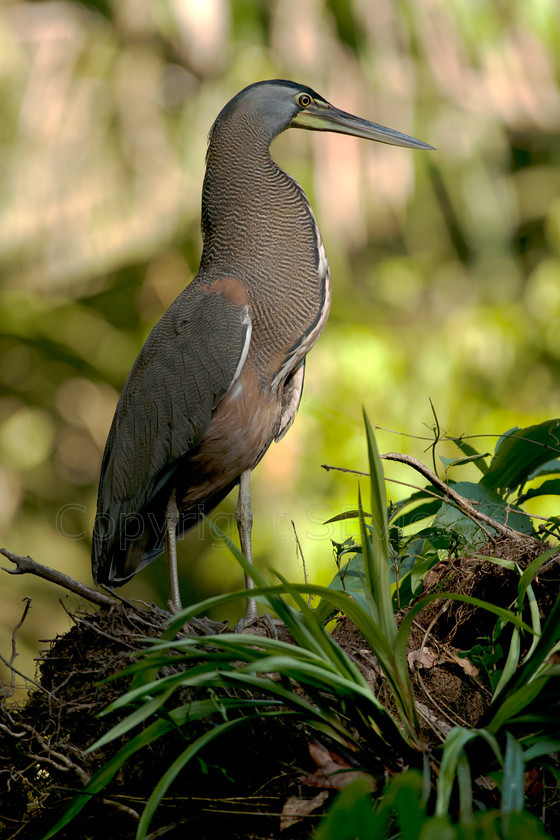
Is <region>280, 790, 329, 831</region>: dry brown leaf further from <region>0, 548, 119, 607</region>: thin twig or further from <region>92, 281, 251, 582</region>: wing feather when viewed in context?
<region>92, 281, 251, 582</region>: wing feather

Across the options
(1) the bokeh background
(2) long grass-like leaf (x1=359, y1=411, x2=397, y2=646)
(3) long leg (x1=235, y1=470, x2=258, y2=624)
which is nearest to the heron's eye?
(3) long leg (x1=235, y1=470, x2=258, y2=624)

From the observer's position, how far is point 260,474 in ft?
13.7

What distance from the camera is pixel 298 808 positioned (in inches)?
46.9

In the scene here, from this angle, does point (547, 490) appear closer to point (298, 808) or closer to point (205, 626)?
point (205, 626)

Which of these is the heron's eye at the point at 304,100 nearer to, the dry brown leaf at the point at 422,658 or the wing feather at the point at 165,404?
the wing feather at the point at 165,404

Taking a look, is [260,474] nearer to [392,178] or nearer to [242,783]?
[392,178]

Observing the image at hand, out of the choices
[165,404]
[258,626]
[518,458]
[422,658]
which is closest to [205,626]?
[258,626]

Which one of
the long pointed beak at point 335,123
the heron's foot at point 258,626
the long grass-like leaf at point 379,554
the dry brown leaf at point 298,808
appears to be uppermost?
the long pointed beak at point 335,123

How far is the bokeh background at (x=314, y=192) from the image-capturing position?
4.05 metres

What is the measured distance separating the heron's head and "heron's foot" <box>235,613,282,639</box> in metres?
1.32

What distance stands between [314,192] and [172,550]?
8.63 feet

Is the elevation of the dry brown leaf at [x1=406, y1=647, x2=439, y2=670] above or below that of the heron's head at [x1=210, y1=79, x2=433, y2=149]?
below

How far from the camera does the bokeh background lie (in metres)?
4.05

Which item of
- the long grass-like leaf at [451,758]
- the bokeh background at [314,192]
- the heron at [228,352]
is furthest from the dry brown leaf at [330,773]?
the bokeh background at [314,192]
